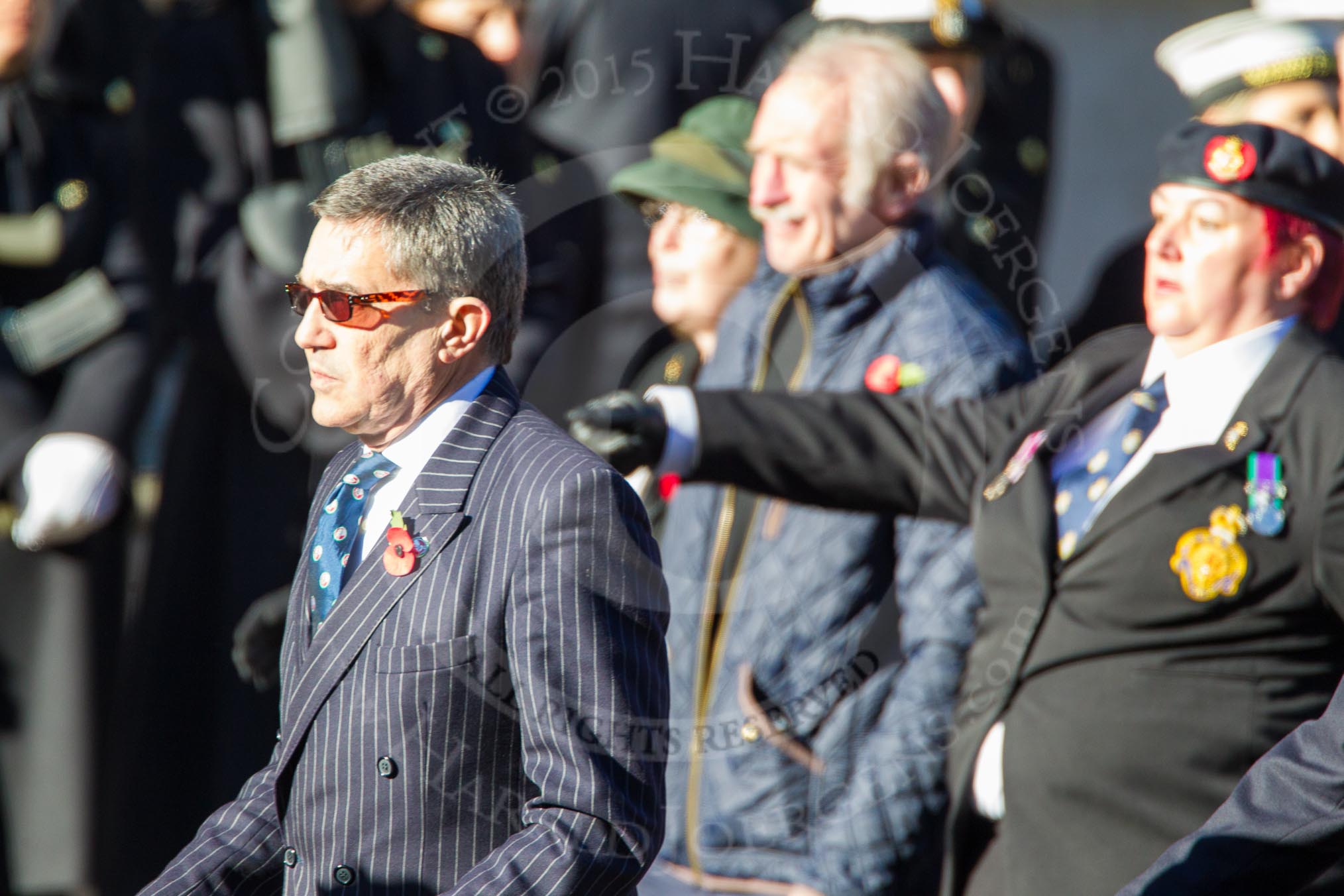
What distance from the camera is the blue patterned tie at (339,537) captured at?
6.49 feet

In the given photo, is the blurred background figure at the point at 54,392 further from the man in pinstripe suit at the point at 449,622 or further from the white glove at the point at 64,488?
the man in pinstripe suit at the point at 449,622

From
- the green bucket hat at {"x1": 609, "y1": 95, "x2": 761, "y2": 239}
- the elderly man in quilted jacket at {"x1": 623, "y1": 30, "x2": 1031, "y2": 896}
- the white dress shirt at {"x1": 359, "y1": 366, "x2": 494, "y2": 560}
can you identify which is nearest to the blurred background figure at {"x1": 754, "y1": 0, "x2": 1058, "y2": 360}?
the green bucket hat at {"x1": 609, "y1": 95, "x2": 761, "y2": 239}


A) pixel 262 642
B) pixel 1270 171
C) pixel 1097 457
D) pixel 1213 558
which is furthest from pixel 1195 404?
pixel 262 642

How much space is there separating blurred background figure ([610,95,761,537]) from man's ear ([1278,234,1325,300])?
1013 mm

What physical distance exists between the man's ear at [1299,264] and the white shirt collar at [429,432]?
4.54 ft

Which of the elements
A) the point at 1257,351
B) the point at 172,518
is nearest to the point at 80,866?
the point at 172,518

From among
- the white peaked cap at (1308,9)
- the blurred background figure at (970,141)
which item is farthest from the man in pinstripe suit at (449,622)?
the white peaked cap at (1308,9)

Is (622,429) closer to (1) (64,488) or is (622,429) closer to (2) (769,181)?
(2) (769,181)

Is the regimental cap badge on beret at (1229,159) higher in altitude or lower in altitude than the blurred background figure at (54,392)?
higher

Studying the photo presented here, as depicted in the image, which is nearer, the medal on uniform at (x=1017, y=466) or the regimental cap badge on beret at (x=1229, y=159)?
the regimental cap badge on beret at (x=1229, y=159)

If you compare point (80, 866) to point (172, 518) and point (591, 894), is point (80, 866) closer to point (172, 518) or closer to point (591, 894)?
point (172, 518)

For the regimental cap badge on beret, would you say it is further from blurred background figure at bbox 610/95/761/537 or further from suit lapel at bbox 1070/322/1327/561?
blurred background figure at bbox 610/95/761/537

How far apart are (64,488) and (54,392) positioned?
37 cm

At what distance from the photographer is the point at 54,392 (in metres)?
4.10
